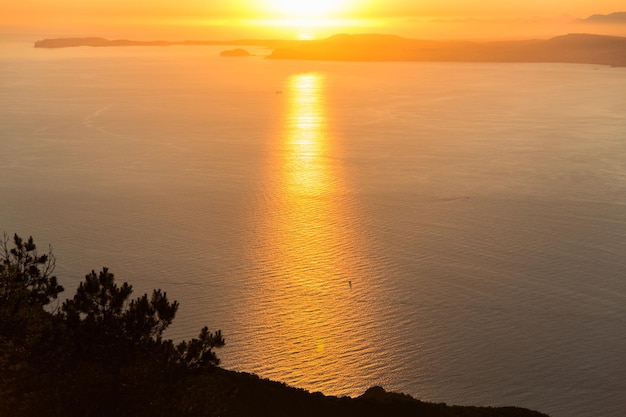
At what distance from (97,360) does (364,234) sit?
30733 mm

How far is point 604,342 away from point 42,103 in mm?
96436

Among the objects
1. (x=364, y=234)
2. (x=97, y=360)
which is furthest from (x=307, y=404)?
(x=364, y=234)

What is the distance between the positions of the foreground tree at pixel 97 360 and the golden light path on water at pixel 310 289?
12.9 meters

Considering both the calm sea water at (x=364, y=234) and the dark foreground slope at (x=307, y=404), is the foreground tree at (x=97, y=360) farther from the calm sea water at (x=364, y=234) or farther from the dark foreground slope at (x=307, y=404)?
the calm sea water at (x=364, y=234)

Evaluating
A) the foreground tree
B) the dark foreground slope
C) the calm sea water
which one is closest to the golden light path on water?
the calm sea water

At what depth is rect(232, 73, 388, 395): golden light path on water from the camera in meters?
29.4

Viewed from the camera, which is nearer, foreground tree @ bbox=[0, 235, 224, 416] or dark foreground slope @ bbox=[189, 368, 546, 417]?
foreground tree @ bbox=[0, 235, 224, 416]

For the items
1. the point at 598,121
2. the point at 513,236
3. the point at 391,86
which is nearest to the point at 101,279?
the point at 513,236

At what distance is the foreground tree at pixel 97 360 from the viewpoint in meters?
15.1

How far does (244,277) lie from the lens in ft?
127

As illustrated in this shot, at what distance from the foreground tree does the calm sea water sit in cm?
1301

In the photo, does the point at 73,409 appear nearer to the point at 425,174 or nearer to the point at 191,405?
the point at 191,405

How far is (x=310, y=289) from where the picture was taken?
1454 inches

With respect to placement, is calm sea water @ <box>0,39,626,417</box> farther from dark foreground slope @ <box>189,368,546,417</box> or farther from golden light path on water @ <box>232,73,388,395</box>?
dark foreground slope @ <box>189,368,546,417</box>
